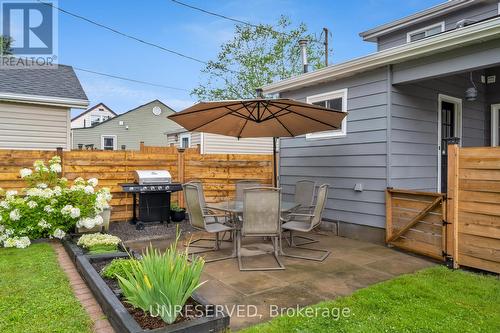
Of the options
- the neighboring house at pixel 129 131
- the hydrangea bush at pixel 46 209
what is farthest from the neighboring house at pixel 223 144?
the hydrangea bush at pixel 46 209

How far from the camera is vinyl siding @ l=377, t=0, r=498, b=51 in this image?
770 centimetres

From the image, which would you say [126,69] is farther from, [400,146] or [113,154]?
[400,146]

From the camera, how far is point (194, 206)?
15.1 ft

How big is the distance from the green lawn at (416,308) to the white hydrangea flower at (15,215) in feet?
13.7

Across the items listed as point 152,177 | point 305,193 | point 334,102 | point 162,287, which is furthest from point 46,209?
point 334,102

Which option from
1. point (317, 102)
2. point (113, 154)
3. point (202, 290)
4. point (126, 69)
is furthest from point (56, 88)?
point (126, 69)

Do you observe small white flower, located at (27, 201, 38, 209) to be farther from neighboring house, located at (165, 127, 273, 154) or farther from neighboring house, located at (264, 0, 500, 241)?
neighboring house, located at (165, 127, 273, 154)

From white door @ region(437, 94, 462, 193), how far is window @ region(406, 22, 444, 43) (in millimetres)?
2849

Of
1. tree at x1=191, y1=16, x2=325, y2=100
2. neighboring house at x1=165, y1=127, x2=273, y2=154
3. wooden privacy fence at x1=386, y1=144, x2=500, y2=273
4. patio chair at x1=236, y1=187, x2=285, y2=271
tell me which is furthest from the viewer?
tree at x1=191, y1=16, x2=325, y2=100

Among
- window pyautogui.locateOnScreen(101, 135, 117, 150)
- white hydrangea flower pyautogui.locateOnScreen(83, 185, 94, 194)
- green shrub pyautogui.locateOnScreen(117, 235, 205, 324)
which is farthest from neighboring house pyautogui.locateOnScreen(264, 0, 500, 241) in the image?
window pyautogui.locateOnScreen(101, 135, 117, 150)

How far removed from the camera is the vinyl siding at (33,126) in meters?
7.35

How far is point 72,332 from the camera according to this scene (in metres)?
2.48

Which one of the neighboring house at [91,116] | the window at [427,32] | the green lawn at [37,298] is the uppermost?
the neighboring house at [91,116]

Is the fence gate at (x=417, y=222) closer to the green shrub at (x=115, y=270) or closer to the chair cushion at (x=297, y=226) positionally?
the chair cushion at (x=297, y=226)
